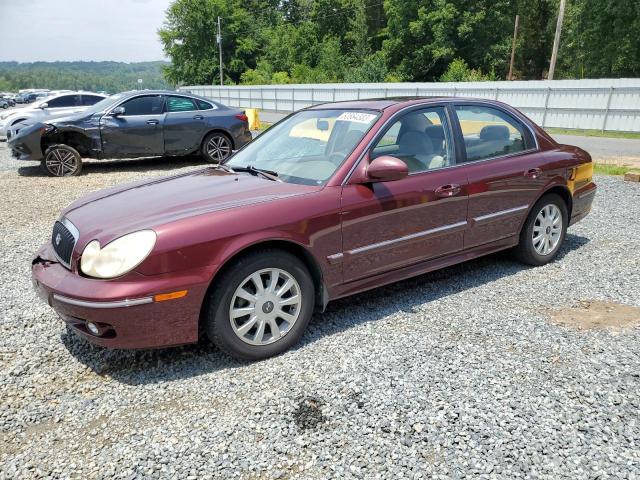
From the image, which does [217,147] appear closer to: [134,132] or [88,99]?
[134,132]

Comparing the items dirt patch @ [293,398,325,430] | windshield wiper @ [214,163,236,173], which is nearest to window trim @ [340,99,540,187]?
windshield wiper @ [214,163,236,173]

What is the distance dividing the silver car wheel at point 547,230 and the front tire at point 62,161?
29.1 ft

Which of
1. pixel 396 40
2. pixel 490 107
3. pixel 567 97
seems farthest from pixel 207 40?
pixel 490 107

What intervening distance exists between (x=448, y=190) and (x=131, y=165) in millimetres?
9513

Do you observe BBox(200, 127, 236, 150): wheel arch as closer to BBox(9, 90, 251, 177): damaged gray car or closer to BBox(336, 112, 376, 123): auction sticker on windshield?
BBox(9, 90, 251, 177): damaged gray car

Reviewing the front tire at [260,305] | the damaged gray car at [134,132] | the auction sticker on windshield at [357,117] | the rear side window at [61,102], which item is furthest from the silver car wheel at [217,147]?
the front tire at [260,305]

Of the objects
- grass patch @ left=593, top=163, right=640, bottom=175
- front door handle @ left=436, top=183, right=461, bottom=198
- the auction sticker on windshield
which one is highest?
the auction sticker on windshield

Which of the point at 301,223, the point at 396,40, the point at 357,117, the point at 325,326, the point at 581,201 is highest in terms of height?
the point at 396,40

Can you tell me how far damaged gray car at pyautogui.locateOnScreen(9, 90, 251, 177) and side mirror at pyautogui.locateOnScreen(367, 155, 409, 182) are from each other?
286 inches

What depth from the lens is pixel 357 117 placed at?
3.96 meters

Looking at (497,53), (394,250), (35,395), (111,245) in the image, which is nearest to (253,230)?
(111,245)

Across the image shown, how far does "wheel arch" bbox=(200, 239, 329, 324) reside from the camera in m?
3.03

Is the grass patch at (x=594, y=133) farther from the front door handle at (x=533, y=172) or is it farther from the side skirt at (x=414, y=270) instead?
the side skirt at (x=414, y=270)

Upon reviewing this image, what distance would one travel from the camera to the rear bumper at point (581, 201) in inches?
200
